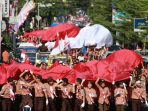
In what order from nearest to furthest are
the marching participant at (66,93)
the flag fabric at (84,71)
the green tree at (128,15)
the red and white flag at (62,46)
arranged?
1. the marching participant at (66,93)
2. the flag fabric at (84,71)
3. the red and white flag at (62,46)
4. the green tree at (128,15)

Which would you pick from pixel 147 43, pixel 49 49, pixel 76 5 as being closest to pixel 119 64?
pixel 49 49

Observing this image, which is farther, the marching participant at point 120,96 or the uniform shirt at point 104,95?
the uniform shirt at point 104,95

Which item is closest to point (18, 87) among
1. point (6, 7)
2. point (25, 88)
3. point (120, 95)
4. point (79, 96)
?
point (25, 88)

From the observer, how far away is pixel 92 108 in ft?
61.8

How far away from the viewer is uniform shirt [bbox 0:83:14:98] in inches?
725

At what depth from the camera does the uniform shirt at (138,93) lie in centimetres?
1891

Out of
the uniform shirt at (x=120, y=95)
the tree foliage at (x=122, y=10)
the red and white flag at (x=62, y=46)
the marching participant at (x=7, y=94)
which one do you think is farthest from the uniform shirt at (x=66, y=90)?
the tree foliage at (x=122, y=10)

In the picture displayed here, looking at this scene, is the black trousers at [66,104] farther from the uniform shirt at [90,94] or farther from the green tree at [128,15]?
the green tree at [128,15]

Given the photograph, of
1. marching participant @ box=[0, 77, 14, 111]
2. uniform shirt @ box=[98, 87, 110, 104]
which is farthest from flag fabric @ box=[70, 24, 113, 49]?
marching participant @ box=[0, 77, 14, 111]

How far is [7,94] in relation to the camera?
60.7 feet

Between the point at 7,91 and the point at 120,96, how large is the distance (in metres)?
3.41

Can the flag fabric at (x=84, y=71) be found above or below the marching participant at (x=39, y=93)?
above

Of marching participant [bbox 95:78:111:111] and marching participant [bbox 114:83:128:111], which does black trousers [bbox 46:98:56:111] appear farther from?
marching participant [bbox 114:83:128:111]

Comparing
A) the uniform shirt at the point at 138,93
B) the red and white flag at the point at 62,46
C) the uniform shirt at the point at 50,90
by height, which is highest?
the uniform shirt at the point at 50,90
